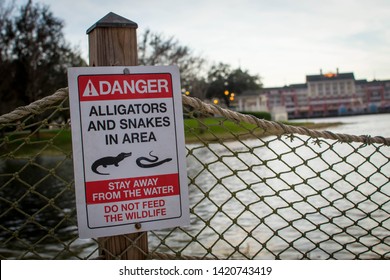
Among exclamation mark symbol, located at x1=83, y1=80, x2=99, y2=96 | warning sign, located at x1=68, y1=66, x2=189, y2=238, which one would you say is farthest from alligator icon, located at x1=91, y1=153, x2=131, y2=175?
exclamation mark symbol, located at x1=83, y1=80, x2=99, y2=96

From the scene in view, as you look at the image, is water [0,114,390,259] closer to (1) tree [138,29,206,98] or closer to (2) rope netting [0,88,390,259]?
(2) rope netting [0,88,390,259]

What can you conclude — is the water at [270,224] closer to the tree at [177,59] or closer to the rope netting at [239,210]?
the rope netting at [239,210]

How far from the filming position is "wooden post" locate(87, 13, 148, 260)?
178cm

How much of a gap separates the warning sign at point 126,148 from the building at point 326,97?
66.8 m

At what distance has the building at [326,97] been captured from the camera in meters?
71.9

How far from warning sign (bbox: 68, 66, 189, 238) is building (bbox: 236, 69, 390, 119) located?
219 ft

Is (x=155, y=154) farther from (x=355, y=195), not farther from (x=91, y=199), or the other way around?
(x=355, y=195)

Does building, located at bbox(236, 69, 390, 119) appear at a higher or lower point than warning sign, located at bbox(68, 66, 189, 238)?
higher

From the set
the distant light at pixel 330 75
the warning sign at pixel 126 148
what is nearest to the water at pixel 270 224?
the warning sign at pixel 126 148

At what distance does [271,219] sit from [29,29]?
22925 mm

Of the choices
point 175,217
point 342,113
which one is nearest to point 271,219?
point 175,217

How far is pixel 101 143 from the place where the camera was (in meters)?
1.69

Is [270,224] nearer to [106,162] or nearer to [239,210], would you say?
[239,210]

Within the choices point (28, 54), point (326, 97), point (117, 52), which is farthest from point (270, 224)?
point (326, 97)
